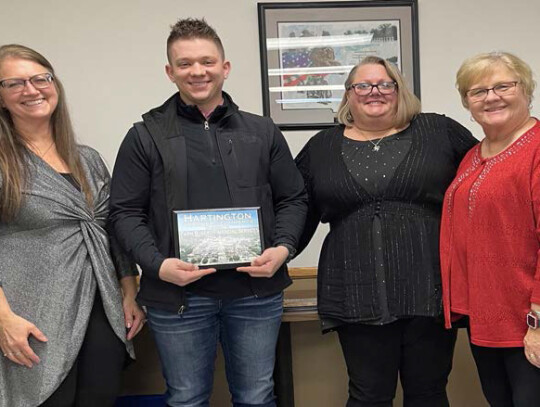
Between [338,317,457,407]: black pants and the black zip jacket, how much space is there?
11.6 inches

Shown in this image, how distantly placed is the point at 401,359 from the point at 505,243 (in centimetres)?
47

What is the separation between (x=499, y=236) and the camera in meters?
1.33

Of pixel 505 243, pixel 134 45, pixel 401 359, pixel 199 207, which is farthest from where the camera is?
pixel 134 45

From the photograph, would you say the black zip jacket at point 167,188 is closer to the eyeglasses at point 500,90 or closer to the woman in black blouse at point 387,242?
the woman in black blouse at point 387,242

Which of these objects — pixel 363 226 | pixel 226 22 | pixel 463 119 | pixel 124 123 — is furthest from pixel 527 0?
pixel 124 123

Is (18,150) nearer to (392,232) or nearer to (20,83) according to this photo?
(20,83)

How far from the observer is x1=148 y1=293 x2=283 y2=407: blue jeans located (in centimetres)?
141

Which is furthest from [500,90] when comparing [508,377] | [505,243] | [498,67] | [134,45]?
[134,45]

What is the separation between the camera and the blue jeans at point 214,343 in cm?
141

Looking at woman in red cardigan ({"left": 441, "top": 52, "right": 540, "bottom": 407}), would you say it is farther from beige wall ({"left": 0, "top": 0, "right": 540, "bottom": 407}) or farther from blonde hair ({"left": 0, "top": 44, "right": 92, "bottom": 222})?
blonde hair ({"left": 0, "top": 44, "right": 92, "bottom": 222})

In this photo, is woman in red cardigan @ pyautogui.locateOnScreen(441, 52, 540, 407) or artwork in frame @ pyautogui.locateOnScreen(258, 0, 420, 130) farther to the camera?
artwork in frame @ pyautogui.locateOnScreen(258, 0, 420, 130)

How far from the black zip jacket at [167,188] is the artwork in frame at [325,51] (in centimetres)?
75

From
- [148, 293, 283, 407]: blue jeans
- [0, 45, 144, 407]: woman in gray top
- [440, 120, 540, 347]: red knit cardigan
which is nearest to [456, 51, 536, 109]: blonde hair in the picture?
[440, 120, 540, 347]: red knit cardigan

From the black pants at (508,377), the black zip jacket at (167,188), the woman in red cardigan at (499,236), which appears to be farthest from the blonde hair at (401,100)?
the black pants at (508,377)
